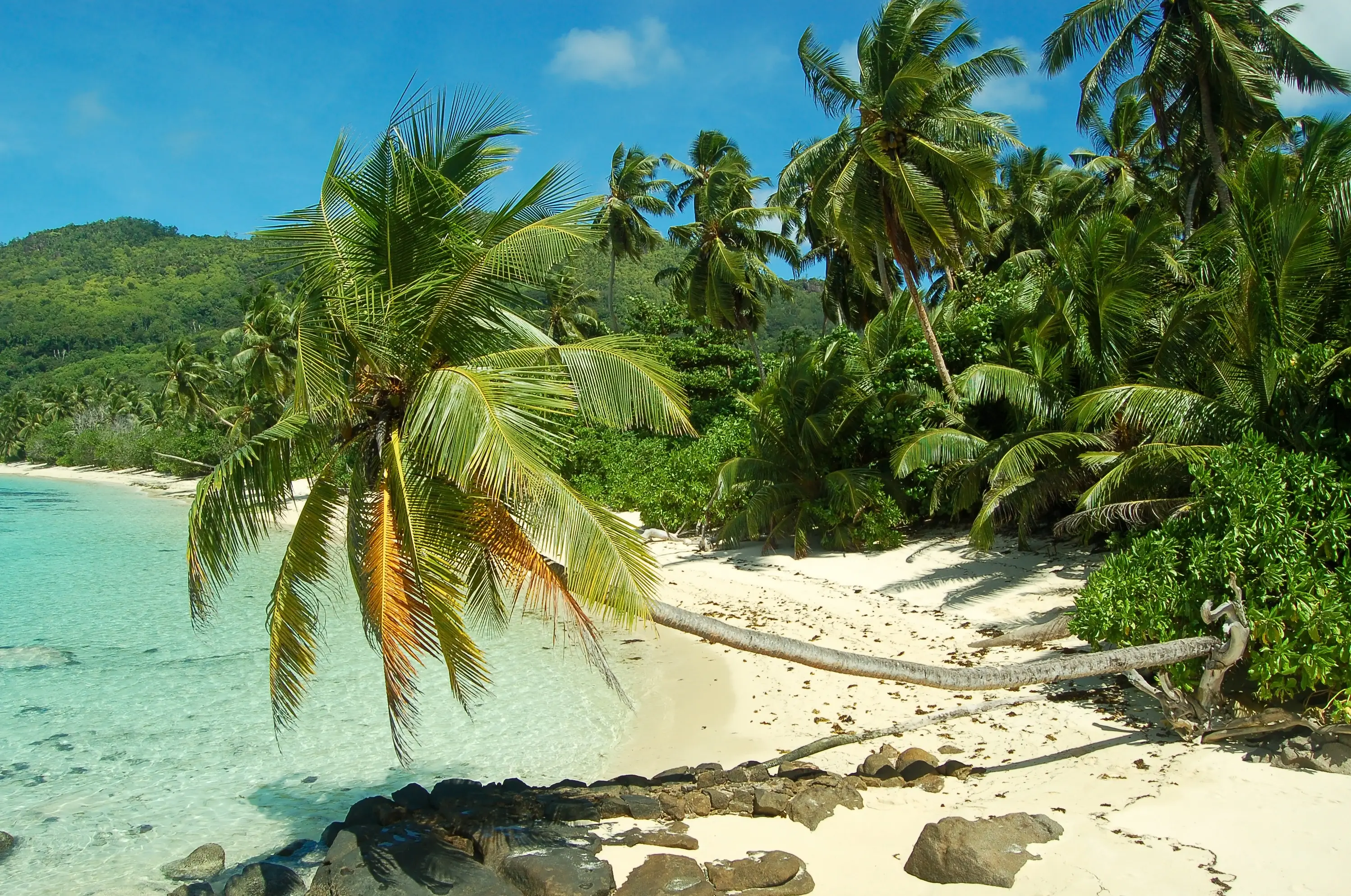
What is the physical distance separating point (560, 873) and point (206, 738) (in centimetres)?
695

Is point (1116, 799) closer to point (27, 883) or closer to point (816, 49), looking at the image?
point (27, 883)

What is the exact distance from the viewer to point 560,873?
5.95 m

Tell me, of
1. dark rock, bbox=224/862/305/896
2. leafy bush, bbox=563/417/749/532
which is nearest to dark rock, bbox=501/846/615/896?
dark rock, bbox=224/862/305/896

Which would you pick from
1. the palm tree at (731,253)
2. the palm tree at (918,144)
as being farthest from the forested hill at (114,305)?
the palm tree at (918,144)

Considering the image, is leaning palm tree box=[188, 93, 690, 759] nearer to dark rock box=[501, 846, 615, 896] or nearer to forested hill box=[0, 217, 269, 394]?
dark rock box=[501, 846, 615, 896]

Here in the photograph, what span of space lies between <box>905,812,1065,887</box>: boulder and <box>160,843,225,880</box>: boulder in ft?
18.2

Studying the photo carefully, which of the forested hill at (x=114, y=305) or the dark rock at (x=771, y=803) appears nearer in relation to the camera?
the dark rock at (x=771, y=803)

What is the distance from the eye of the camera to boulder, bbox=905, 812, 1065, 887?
546 cm

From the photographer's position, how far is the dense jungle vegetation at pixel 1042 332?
7797 mm

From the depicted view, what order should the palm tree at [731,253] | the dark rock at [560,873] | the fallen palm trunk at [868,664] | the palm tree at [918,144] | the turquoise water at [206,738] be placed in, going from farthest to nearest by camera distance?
the palm tree at [731,253] → the palm tree at [918,144] → the turquoise water at [206,738] → the fallen palm trunk at [868,664] → the dark rock at [560,873]

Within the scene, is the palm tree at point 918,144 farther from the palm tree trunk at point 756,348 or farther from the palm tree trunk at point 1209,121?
the palm tree trunk at point 756,348

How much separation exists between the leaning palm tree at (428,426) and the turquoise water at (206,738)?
3.13 m

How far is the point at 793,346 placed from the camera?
774 inches

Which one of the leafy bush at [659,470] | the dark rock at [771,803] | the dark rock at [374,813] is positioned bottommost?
the dark rock at [374,813]
